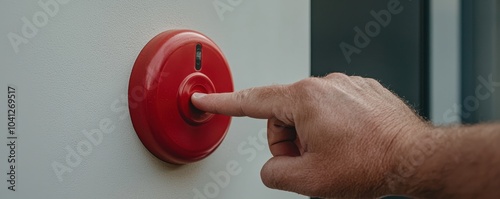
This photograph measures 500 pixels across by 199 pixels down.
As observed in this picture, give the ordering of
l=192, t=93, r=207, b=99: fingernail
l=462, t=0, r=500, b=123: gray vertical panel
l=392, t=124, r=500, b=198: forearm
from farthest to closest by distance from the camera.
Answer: l=462, t=0, r=500, b=123: gray vertical panel → l=192, t=93, r=207, b=99: fingernail → l=392, t=124, r=500, b=198: forearm

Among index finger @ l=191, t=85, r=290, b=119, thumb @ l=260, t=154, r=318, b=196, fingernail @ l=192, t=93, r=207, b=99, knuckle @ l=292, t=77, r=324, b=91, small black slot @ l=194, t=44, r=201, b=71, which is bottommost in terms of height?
thumb @ l=260, t=154, r=318, b=196

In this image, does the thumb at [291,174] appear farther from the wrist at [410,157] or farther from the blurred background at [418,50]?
the blurred background at [418,50]

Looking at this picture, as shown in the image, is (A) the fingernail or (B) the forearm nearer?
(B) the forearm

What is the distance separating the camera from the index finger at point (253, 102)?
64cm

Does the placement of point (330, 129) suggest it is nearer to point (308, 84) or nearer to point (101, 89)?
point (308, 84)

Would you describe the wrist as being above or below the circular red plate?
below

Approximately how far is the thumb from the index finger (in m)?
0.06

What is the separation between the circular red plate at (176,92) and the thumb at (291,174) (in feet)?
0.35

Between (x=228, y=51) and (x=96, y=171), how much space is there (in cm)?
26

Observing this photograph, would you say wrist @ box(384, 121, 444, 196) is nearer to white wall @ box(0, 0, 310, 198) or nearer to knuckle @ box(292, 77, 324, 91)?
knuckle @ box(292, 77, 324, 91)

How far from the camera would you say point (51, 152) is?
59 cm

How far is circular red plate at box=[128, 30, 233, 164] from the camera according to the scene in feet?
2.16

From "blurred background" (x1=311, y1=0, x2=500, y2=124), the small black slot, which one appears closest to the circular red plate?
the small black slot

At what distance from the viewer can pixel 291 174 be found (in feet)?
2.10
